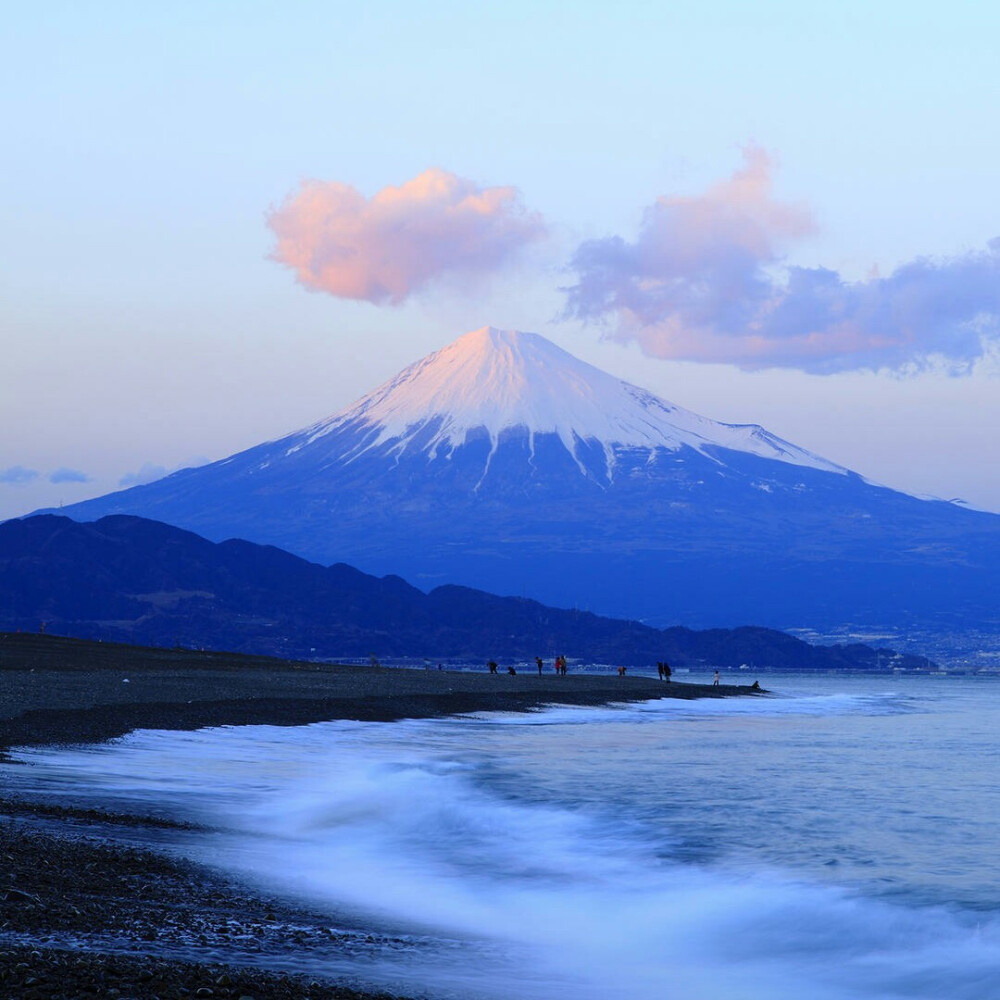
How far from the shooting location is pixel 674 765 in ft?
109

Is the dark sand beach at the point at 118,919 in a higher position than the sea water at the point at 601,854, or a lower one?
higher

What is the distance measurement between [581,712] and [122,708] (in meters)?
24.6

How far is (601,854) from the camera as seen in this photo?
20359 millimetres

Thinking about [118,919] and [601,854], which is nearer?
[118,919]

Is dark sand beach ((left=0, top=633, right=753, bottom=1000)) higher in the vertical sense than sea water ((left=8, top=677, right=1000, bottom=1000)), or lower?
higher

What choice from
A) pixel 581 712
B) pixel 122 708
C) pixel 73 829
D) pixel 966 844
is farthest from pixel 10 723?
pixel 581 712

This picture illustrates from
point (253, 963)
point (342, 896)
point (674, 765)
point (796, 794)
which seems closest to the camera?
point (253, 963)

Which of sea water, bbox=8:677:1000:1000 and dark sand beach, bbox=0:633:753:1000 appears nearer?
dark sand beach, bbox=0:633:753:1000

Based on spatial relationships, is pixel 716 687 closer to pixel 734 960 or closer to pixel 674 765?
pixel 674 765

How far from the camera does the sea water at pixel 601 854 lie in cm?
1334

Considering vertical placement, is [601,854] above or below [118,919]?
below

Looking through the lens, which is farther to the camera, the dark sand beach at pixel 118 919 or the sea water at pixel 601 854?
the sea water at pixel 601 854

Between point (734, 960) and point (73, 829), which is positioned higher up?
point (73, 829)

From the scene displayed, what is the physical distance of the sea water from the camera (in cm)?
1334
